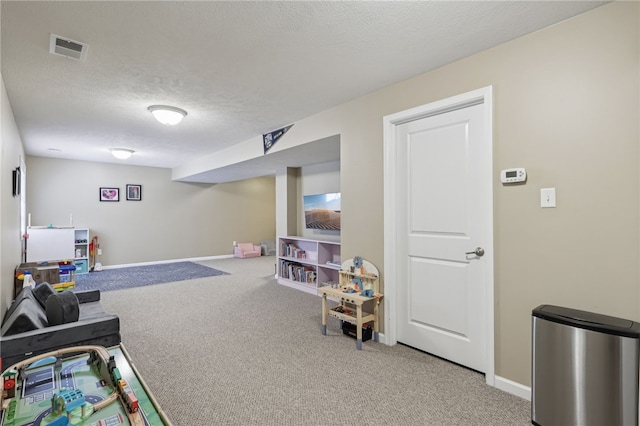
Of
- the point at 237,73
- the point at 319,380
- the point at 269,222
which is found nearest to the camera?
the point at 319,380

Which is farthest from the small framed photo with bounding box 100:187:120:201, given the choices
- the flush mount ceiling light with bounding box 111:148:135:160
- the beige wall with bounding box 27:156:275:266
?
the flush mount ceiling light with bounding box 111:148:135:160

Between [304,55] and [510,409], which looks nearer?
[510,409]

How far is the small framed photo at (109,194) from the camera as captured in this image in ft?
23.7

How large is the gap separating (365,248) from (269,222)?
282 inches

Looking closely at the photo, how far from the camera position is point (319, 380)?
2.32 metres

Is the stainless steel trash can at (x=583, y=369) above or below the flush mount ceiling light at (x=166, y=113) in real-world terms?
below

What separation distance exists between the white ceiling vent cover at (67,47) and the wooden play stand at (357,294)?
2776 mm

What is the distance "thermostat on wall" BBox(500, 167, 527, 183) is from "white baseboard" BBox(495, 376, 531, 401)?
1366mm

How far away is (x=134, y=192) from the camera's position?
303 inches

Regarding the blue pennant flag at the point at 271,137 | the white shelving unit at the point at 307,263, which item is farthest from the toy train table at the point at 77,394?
the white shelving unit at the point at 307,263

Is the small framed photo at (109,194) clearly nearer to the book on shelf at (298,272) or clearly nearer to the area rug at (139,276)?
the area rug at (139,276)

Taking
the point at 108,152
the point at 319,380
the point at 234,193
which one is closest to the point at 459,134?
the point at 319,380

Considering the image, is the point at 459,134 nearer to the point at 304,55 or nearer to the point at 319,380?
the point at 304,55

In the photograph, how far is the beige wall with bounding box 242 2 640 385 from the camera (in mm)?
1754
